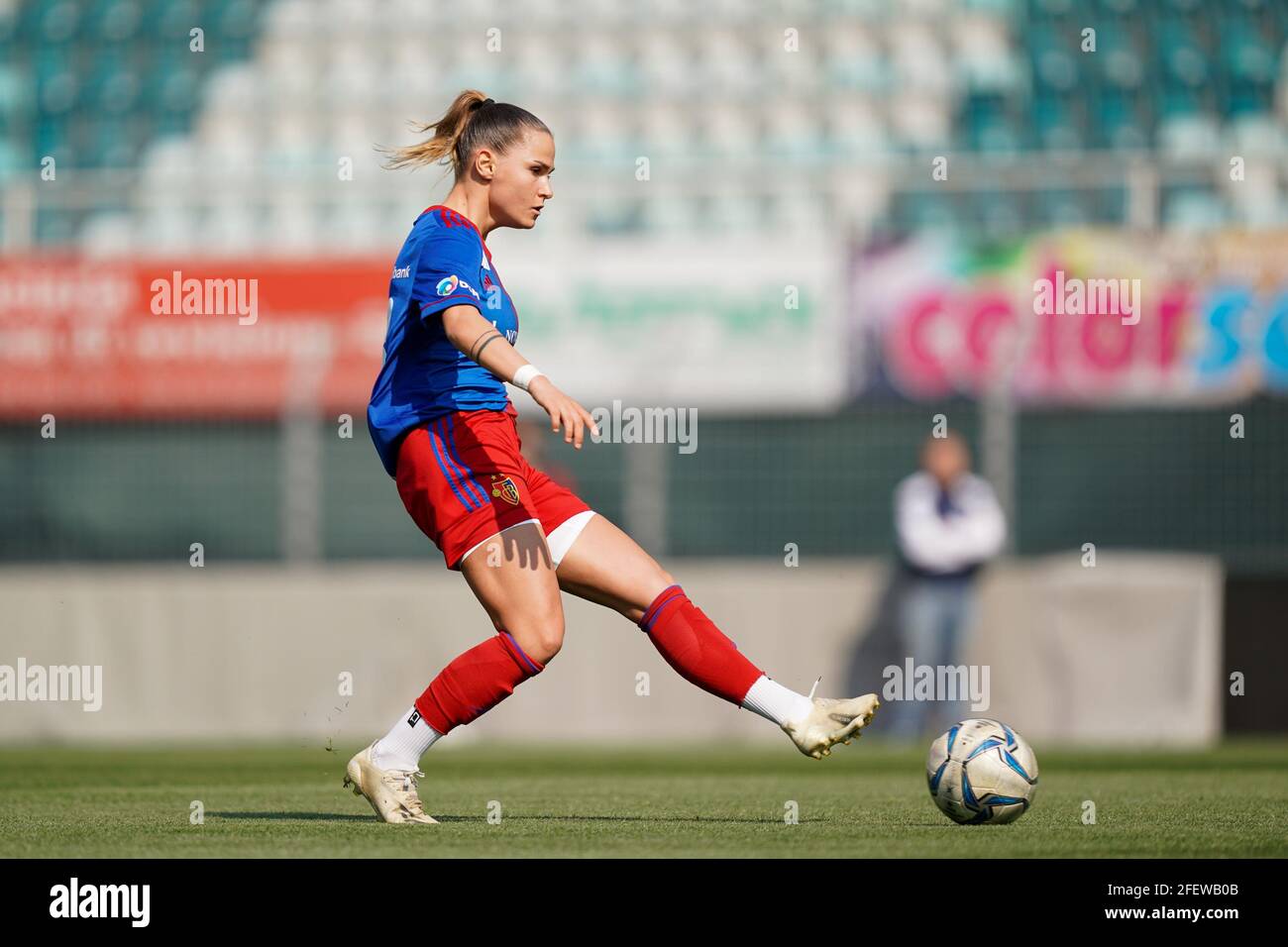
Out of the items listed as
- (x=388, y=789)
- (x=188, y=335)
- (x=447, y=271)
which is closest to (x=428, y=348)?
A: (x=447, y=271)

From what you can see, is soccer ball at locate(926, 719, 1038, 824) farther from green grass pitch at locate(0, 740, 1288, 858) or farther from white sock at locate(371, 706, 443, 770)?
white sock at locate(371, 706, 443, 770)

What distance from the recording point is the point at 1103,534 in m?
11.9

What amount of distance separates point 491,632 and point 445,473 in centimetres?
658

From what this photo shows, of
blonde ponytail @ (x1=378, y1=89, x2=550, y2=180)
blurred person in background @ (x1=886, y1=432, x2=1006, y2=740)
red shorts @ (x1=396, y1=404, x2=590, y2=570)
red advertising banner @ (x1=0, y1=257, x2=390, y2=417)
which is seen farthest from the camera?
red advertising banner @ (x1=0, y1=257, x2=390, y2=417)

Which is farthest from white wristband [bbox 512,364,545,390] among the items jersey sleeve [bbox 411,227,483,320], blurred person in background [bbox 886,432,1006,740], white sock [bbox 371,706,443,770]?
blurred person in background [bbox 886,432,1006,740]

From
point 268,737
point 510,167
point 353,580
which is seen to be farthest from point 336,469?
point 510,167

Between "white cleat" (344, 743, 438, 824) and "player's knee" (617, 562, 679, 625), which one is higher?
"player's knee" (617, 562, 679, 625)

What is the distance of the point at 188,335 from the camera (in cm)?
1326

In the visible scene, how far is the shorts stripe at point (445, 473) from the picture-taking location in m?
5.75

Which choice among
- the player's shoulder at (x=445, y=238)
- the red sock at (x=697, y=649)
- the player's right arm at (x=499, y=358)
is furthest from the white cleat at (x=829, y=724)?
the player's shoulder at (x=445, y=238)

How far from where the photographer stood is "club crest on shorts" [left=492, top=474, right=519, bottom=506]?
5.75 meters

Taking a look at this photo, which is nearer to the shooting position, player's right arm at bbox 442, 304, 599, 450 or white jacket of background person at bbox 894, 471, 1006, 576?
player's right arm at bbox 442, 304, 599, 450

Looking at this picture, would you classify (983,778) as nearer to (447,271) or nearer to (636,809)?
(636,809)

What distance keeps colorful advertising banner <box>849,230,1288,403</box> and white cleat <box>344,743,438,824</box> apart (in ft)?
23.0
